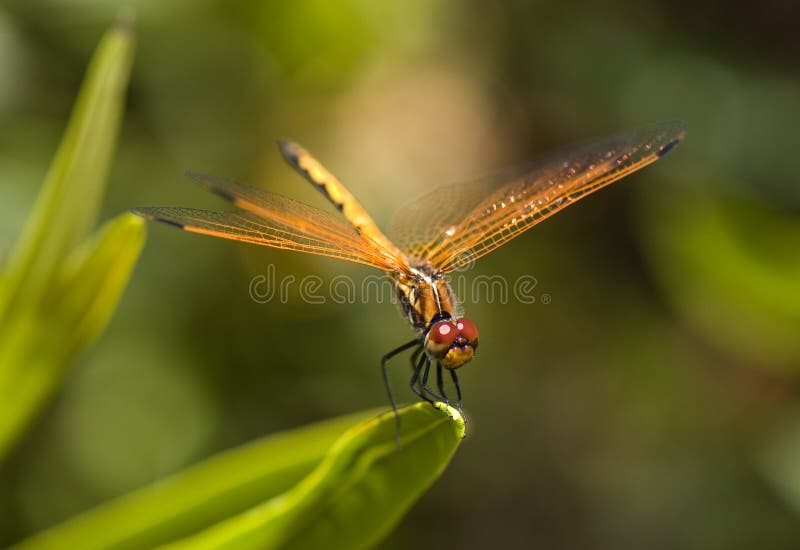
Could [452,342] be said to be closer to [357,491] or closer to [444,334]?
[444,334]

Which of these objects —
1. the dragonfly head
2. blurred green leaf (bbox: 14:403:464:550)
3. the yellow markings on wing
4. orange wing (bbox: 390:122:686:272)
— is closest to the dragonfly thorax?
the dragonfly head

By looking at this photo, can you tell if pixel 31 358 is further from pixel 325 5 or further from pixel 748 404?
pixel 748 404

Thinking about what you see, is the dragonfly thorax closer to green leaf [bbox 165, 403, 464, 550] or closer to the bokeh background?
green leaf [bbox 165, 403, 464, 550]

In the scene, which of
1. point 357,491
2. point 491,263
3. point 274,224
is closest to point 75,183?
point 274,224

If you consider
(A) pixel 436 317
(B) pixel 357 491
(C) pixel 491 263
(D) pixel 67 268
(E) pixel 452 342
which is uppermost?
(C) pixel 491 263

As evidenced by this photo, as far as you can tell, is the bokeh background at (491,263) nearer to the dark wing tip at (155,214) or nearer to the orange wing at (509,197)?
the orange wing at (509,197)

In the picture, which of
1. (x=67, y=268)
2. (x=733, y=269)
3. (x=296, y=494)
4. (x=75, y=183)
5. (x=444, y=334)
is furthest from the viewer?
(x=733, y=269)

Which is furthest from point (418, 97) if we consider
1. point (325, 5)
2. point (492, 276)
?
point (492, 276)

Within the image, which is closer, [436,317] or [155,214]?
[155,214]

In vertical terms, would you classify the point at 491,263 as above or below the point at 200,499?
above
